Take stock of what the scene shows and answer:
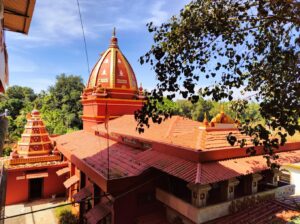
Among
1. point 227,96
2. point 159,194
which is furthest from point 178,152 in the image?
point 227,96

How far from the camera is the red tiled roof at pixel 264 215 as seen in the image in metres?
6.97

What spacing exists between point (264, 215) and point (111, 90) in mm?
12097

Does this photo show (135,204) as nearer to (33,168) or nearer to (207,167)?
(207,167)

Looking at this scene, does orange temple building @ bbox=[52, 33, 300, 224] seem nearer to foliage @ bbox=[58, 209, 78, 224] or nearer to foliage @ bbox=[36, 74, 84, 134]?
foliage @ bbox=[58, 209, 78, 224]

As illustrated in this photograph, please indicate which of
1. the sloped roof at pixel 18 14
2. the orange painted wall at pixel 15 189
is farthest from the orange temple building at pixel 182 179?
the orange painted wall at pixel 15 189

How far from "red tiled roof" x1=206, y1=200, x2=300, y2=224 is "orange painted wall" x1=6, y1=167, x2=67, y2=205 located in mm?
11907

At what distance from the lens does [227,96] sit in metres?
4.45

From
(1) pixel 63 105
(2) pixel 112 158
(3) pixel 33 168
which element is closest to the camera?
(2) pixel 112 158

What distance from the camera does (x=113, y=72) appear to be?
55.6ft

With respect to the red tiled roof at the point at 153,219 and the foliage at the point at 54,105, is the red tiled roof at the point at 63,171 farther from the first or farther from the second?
the foliage at the point at 54,105

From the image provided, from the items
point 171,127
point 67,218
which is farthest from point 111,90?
point 67,218

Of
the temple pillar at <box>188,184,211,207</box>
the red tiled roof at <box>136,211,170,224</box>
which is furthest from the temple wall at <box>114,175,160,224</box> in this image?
the temple pillar at <box>188,184,211,207</box>

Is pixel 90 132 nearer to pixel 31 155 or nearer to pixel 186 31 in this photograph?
pixel 31 155

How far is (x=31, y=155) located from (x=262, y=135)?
1547 centimetres
